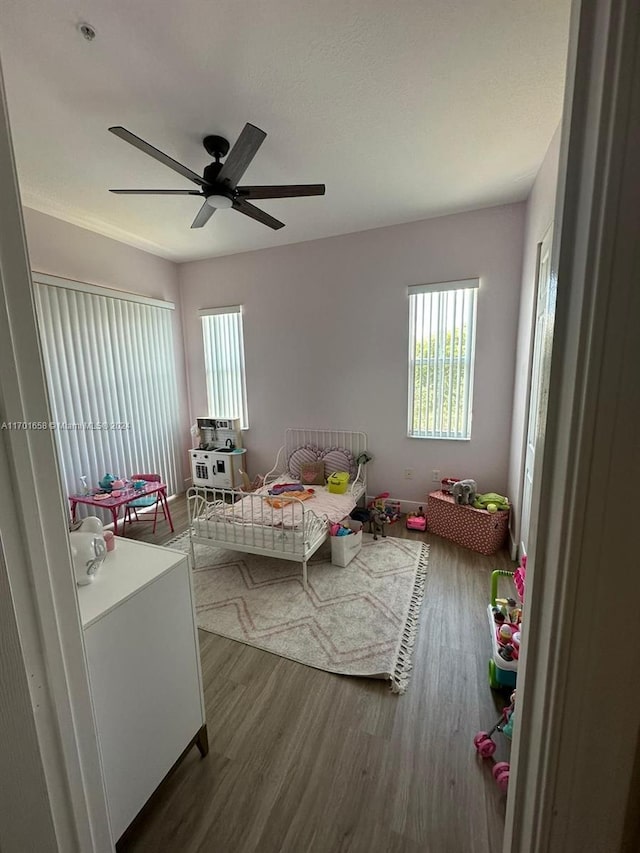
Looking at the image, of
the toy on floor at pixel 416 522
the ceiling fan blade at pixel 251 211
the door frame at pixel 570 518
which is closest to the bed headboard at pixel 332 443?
the toy on floor at pixel 416 522

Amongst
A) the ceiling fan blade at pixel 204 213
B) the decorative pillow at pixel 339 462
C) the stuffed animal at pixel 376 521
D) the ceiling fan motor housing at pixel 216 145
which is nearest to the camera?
the ceiling fan motor housing at pixel 216 145

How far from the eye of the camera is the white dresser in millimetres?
1021

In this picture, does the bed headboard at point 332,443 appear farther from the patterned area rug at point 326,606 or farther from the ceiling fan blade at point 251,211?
the ceiling fan blade at point 251,211

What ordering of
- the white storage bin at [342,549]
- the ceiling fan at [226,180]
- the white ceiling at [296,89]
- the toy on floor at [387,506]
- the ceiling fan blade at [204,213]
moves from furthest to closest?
the toy on floor at [387,506] < the white storage bin at [342,549] < the ceiling fan blade at [204,213] < the ceiling fan at [226,180] < the white ceiling at [296,89]

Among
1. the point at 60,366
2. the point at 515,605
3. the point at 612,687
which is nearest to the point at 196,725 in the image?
the point at 612,687

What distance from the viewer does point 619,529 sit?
1.53 feet

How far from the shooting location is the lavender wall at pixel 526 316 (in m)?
2.24

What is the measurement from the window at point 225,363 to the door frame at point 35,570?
3.90m

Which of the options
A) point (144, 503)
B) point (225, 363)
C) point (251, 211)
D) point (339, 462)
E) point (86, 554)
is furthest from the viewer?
point (225, 363)

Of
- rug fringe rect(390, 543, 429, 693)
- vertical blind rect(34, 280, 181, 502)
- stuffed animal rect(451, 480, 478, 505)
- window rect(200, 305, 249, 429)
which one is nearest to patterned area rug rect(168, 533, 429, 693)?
rug fringe rect(390, 543, 429, 693)

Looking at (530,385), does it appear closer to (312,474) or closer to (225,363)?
(312,474)

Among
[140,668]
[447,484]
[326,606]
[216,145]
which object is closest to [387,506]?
[447,484]

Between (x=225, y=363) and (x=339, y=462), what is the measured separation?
2.03 meters

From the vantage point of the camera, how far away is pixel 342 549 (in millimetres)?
2771
